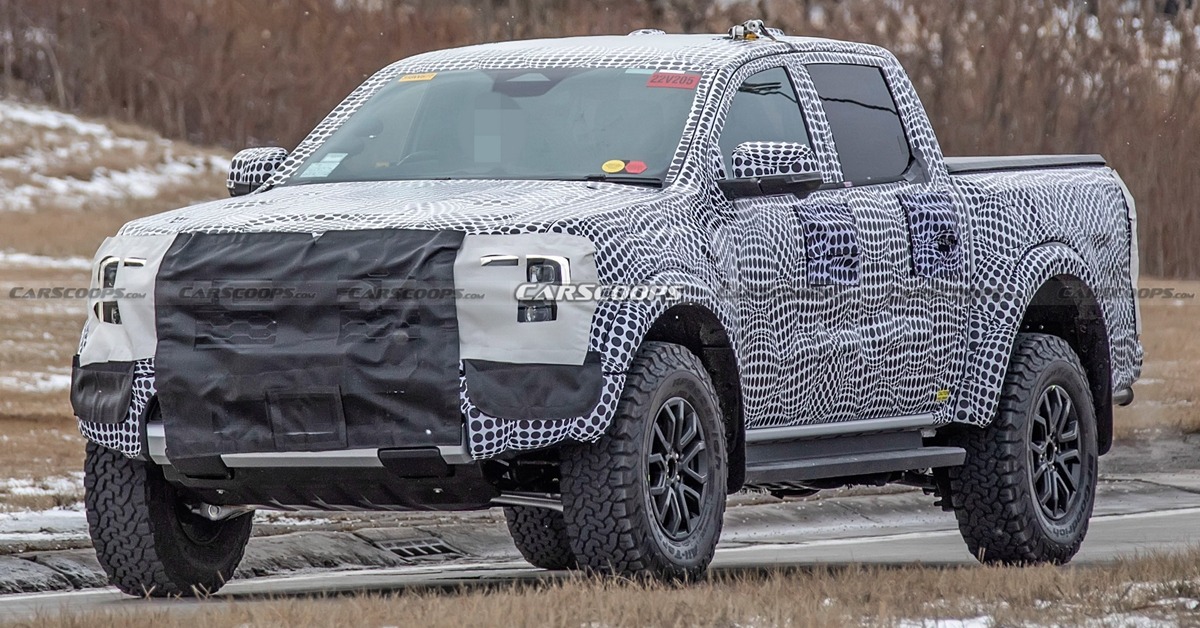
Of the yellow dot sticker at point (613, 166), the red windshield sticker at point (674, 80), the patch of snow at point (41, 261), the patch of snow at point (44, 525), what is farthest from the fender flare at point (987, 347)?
the patch of snow at point (41, 261)

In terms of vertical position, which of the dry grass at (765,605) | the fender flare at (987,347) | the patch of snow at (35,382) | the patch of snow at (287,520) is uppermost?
the fender flare at (987,347)

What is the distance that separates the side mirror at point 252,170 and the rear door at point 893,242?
2.13 metres

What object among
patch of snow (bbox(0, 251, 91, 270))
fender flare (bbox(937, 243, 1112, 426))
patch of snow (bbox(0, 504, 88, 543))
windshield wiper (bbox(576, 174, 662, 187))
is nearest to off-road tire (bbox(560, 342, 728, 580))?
windshield wiper (bbox(576, 174, 662, 187))

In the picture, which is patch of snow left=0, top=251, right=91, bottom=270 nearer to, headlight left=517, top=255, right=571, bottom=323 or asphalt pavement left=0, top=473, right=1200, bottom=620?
asphalt pavement left=0, top=473, right=1200, bottom=620

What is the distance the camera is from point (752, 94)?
8.98 meters

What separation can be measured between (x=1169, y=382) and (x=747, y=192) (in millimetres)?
13761

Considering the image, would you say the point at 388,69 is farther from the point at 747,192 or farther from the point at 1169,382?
the point at 1169,382

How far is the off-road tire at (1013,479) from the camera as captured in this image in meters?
9.72

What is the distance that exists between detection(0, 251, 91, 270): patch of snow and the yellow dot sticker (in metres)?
27.3

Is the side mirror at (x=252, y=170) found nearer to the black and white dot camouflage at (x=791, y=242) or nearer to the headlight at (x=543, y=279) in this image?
the black and white dot camouflage at (x=791, y=242)

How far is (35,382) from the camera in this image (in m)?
19.7

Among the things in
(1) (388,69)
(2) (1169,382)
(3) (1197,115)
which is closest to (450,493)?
(1) (388,69)

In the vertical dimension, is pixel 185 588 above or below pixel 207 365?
below

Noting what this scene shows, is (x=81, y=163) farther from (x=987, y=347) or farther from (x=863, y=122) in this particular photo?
(x=987, y=347)
